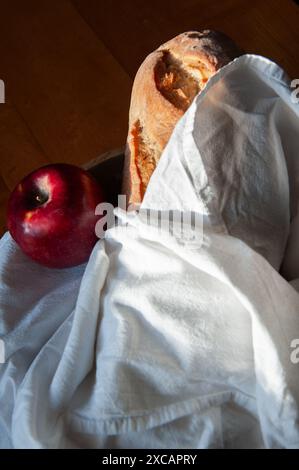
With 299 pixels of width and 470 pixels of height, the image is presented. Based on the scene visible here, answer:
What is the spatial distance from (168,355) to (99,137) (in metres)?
0.34

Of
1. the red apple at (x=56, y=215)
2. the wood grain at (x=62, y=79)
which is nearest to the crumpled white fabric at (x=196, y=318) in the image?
the red apple at (x=56, y=215)

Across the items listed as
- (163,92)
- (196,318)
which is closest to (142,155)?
(163,92)

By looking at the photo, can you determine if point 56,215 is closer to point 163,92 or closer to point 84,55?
Result: point 163,92

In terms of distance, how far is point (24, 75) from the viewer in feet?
2.25

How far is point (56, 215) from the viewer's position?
1.58 ft

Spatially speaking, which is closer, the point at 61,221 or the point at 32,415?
the point at 32,415

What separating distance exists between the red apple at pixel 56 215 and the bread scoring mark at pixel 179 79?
0.11m

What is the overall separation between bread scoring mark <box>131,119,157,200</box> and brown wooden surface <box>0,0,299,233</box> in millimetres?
123

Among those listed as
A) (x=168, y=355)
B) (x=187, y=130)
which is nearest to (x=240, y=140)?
(x=187, y=130)

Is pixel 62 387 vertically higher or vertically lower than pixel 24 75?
lower

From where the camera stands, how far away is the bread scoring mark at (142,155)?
49 cm

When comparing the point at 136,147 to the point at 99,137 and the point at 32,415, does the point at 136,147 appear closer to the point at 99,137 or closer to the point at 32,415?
the point at 99,137

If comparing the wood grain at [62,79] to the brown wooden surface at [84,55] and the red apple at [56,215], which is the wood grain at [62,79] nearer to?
the brown wooden surface at [84,55]

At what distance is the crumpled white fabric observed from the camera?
37 centimetres
